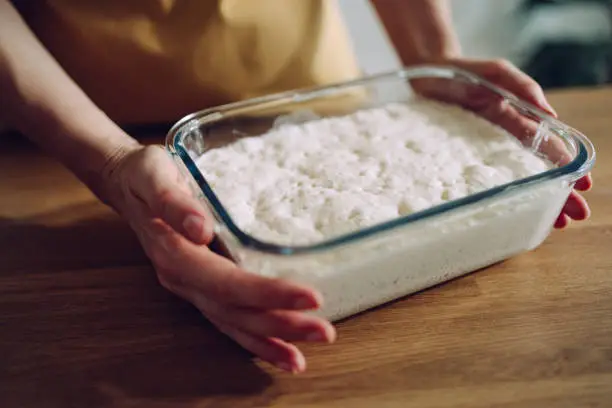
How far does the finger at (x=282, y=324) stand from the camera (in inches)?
20.1

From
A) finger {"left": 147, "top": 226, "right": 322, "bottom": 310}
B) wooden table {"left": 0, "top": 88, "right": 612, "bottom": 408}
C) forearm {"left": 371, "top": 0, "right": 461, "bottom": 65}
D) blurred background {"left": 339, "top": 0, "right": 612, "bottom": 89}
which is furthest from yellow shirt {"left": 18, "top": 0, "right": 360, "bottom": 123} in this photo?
blurred background {"left": 339, "top": 0, "right": 612, "bottom": 89}

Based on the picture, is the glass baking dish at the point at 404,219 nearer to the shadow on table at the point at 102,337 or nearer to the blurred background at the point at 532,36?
the shadow on table at the point at 102,337

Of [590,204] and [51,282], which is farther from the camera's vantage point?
[590,204]

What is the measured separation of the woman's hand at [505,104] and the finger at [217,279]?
14.4 inches

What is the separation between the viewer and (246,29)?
34.6 inches

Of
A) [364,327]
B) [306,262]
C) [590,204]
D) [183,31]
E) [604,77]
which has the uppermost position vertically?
[183,31]

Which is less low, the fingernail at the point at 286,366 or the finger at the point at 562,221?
the fingernail at the point at 286,366

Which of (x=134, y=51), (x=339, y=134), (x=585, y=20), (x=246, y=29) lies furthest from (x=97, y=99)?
(x=585, y=20)

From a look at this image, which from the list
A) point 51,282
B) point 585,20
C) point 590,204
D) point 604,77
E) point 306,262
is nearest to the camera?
point 306,262

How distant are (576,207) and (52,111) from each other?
0.61 meters

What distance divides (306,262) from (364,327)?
0.39 feet

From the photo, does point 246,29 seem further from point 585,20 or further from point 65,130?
point 585,20

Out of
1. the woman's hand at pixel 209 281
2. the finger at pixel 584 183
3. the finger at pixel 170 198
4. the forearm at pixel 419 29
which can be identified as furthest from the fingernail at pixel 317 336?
the forearm at pixel 419 29

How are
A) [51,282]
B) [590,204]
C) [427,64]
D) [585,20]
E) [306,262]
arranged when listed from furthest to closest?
[585,20]
[427,64]
[590,204]
[51,282]
[306,262]
